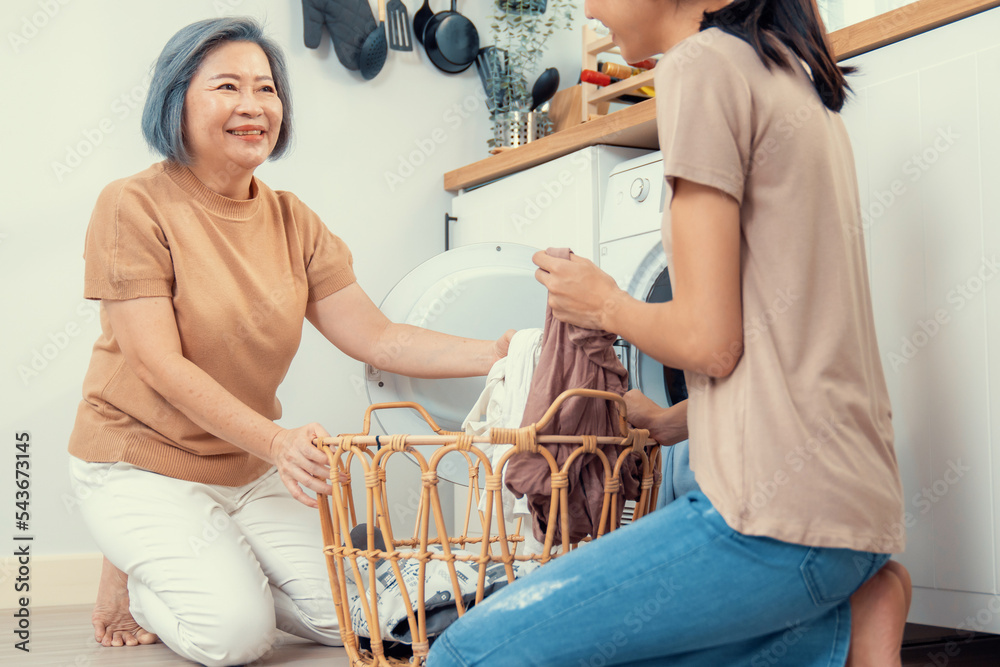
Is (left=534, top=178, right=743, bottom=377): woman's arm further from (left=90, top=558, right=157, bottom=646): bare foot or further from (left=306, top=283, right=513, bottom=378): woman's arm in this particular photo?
(left=90, top=558, right=157, bottom=646): bare foot

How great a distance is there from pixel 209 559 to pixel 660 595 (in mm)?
941

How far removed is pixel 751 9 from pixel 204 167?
1.07m

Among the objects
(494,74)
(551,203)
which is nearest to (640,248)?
(551,203)

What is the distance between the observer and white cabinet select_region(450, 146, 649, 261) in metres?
1.96

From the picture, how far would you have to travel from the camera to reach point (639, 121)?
181 cm

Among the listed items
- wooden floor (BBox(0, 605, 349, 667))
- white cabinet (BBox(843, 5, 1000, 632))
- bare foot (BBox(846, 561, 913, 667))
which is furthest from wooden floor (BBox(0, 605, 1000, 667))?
bare foot (BBox(846, 561, 913, 667))

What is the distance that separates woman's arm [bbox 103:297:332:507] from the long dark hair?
27.8 inches

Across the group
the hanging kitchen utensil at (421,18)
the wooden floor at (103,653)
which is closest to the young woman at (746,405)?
the wooden floor at (103,653)

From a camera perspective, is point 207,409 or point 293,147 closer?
point 207,409

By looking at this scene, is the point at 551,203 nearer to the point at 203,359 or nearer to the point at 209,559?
the point at 203,359

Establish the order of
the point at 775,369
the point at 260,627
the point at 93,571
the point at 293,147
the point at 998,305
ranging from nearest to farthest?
the point at 775,369, the point at 998,305, the point at 260,627, the point at 93,571, the point at 293,147

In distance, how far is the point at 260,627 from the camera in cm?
141

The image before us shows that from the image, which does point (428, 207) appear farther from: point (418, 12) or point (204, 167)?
point (204, 167)

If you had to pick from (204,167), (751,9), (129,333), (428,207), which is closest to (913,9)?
(751,9)
